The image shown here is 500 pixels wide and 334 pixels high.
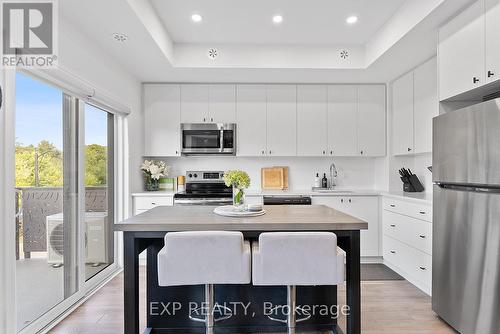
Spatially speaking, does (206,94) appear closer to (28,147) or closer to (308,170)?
(308,170)

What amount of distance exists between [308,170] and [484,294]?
279 centimetres

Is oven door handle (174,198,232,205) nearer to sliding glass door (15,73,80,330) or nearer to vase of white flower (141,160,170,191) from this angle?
vase of white flower (141,160,170,191)

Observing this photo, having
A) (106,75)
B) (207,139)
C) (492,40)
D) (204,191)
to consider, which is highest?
(106,75)

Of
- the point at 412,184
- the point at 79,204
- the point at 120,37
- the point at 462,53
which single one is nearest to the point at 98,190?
the point at 79,204

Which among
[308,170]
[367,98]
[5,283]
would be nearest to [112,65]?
[5,283]

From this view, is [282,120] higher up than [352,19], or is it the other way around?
[352,19]

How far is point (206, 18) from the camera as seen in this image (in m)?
2.91

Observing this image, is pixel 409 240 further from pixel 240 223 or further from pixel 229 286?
pixel 240 223

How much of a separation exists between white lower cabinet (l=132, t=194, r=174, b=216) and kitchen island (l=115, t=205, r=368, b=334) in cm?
152

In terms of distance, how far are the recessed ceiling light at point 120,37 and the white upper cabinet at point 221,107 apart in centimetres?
152

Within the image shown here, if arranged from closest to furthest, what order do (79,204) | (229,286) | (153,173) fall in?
1. (229,286)
2. (79,204)
3. (153,173)

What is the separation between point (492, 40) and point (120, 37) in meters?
2.98

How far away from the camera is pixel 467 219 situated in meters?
2.06

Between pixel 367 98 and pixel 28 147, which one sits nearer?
pixel 28 147
